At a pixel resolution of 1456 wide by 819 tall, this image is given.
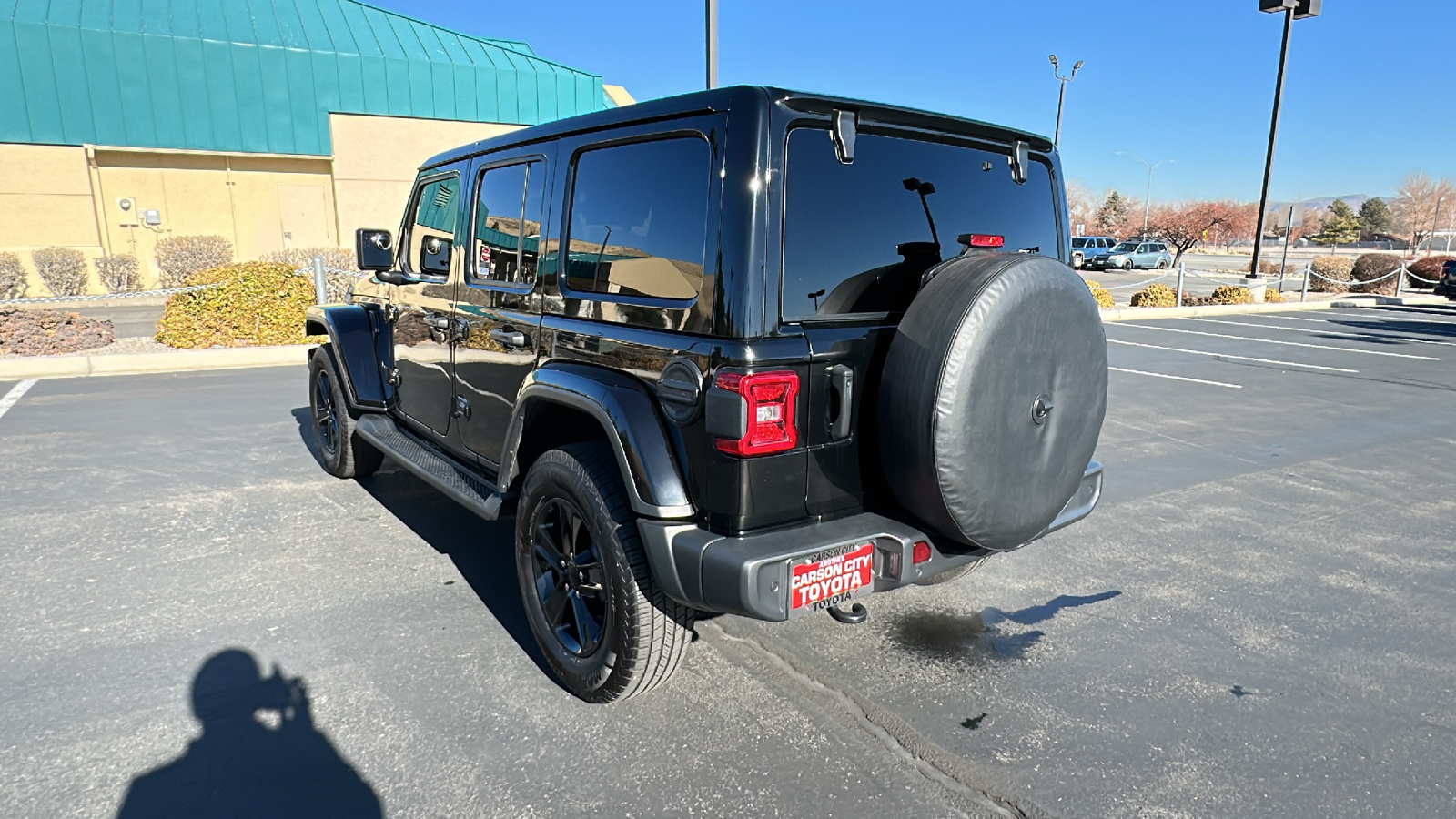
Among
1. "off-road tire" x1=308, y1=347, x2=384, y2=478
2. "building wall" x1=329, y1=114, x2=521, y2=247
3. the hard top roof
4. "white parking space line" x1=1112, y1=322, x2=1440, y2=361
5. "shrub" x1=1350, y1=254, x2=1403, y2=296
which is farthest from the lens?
"shrub" x1=1350, y1=254, x2=1403, y2=296

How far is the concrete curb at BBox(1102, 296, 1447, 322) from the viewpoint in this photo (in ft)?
58.4

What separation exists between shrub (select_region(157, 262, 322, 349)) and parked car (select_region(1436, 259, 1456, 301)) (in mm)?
28824

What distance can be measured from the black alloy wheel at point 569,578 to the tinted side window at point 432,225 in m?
1.67

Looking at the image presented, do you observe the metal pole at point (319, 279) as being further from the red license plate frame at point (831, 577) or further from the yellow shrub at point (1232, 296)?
the yellow shrub at point (1232, 296)

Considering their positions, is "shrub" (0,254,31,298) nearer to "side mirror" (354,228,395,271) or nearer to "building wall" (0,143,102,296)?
"building wall" (0,143,102,296)

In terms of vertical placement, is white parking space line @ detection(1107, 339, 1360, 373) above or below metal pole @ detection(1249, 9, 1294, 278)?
below

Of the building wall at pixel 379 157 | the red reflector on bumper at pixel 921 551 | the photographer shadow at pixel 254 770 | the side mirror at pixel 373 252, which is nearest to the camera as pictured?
the photographer shadow at pixel 254 770

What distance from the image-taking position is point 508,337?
11.2 ft

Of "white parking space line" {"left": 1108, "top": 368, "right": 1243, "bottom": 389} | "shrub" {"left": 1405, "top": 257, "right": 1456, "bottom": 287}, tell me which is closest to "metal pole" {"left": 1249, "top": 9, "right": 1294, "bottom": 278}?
"shrub" {"left": 1405, "top": 257, "right": 1456, "bottom": 287}

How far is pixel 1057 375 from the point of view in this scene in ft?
8.79

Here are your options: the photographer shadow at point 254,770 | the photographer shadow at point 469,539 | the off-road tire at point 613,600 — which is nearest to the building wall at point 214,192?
the photographer shadow at point 469,539

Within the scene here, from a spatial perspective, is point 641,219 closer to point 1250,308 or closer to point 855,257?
point 855,257

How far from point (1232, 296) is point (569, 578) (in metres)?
21.8

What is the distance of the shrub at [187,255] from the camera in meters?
21.4
